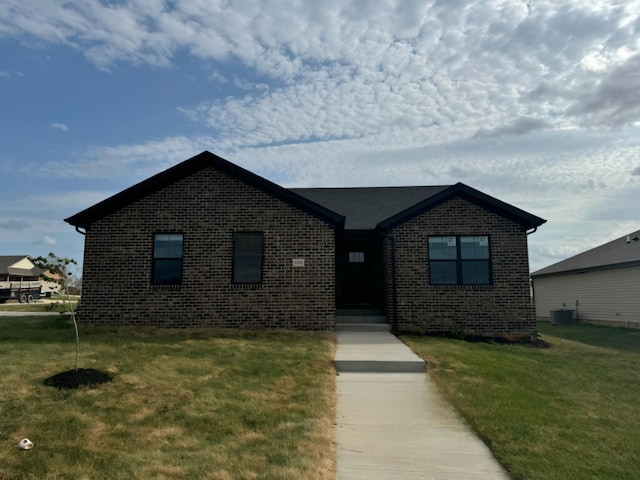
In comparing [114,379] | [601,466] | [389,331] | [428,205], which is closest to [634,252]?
[428,205]

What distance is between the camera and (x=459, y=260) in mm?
12367

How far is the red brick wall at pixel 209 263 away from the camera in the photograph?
11789 millimetres

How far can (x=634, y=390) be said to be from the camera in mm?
6879

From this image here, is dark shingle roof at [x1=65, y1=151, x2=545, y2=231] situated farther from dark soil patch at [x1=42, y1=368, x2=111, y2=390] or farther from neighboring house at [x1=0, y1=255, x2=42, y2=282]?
neighboring house at [x1=0, y1=255, x2=42, y2=282]

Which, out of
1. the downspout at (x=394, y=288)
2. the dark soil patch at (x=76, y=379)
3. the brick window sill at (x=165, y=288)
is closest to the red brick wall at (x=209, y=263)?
the brick window sill at (x=165, y=288)

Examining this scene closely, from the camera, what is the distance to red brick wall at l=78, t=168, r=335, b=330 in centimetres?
1179

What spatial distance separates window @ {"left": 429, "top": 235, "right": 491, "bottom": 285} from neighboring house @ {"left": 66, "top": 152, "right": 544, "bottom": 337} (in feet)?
0.09

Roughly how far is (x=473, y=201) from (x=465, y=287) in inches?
96.4

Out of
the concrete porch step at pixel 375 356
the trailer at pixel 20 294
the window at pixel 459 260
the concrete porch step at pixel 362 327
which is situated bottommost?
the concrete porch step at pixel 375 356

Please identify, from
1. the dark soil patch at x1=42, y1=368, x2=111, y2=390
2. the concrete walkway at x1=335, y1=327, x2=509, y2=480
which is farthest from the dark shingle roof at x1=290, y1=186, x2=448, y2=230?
the dark soil patch at x1=42, y1=368, x2=111, y2=390

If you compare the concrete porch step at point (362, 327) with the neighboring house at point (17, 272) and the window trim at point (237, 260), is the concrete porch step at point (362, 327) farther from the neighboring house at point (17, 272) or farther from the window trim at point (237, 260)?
the neighboring house at point (17, 272)

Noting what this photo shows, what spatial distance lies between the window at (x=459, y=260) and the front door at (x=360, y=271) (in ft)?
7.73

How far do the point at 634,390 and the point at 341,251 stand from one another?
366 inches

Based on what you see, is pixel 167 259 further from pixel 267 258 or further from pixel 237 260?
pixel 267 258
